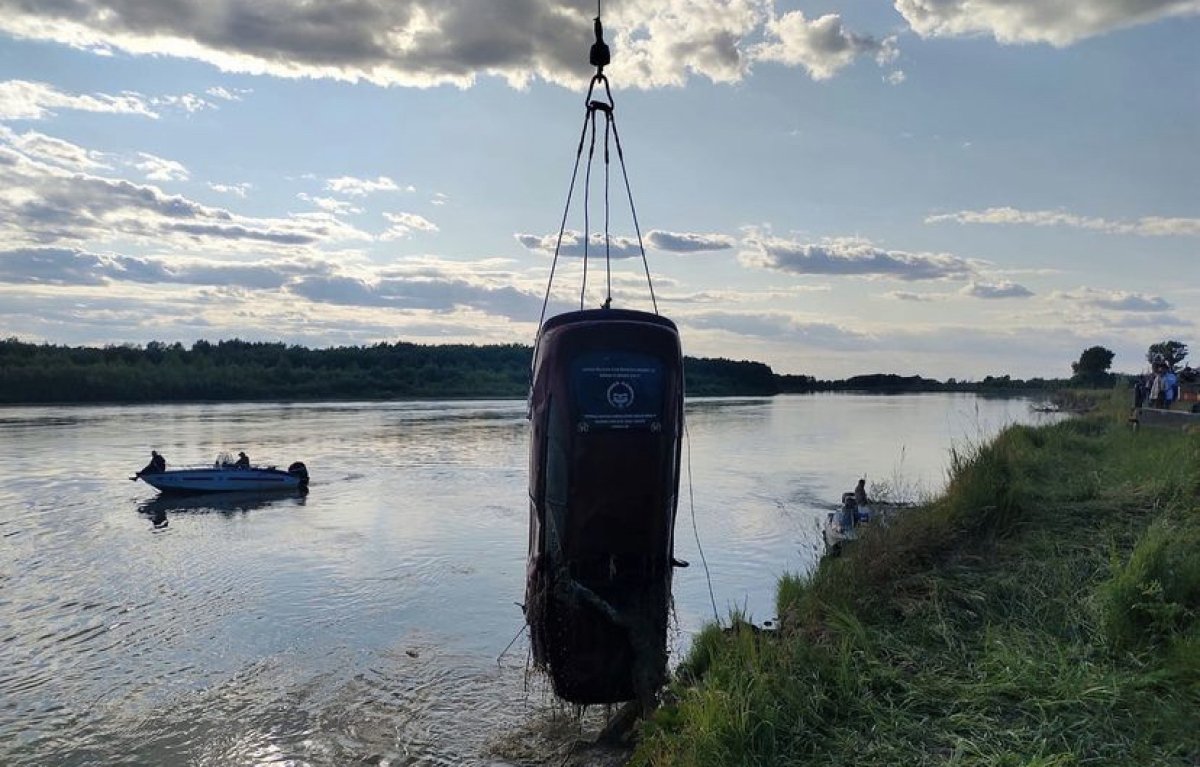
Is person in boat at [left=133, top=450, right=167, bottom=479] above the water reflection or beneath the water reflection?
above

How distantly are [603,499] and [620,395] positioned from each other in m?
0.69

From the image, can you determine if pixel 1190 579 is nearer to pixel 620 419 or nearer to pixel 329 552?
pixel 620 419

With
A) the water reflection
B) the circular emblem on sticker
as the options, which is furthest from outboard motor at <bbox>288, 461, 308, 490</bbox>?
the circular emblem on sticker

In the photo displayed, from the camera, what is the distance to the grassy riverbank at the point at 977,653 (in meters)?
4.26

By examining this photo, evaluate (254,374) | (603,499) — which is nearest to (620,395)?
(603,499)

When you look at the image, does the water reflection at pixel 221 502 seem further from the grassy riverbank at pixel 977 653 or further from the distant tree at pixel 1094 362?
the distant tree at pixel 1094 362

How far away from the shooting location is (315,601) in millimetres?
14430

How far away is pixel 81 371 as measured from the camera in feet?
274

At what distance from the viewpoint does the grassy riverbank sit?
426 centimetres

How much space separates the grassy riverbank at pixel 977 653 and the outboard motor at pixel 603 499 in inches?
23.3

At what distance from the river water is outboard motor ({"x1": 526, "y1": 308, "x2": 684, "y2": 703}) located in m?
1.70

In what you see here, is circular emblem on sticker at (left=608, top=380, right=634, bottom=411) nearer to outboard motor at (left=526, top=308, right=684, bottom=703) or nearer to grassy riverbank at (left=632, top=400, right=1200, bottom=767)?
outboard motor at (left=526, top=308, right=684, bottom=703)

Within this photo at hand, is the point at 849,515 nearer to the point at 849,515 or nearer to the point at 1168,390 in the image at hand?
the point at 849,515

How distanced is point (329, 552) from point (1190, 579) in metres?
16.5
